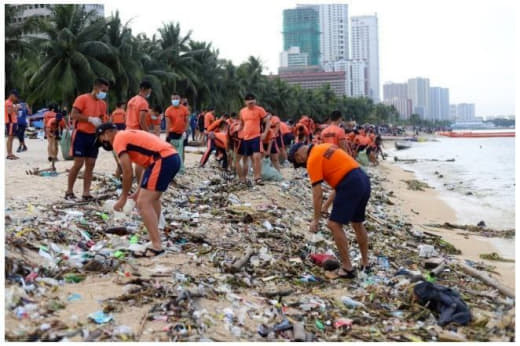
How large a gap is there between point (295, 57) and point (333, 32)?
34.2 m

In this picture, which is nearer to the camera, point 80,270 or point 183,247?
point 80,270

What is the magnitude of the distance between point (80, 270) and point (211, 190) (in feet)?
16.8

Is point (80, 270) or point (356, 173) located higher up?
point (356, 173)

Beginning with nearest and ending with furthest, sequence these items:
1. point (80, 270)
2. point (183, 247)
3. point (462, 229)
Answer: point (80, 270) < point (183, 247) < point (462, 229)

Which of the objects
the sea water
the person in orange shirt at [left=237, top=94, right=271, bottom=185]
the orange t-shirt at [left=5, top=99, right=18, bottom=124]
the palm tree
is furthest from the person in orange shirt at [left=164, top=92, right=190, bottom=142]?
the palm tree

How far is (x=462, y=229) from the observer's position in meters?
11.4

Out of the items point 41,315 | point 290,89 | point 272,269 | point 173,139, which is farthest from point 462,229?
point 290,89

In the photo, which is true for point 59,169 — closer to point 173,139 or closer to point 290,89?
point 173,139

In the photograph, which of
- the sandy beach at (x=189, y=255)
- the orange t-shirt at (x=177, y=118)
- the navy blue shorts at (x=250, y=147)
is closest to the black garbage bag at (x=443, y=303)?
the sandy beach at (x=189, y=255)

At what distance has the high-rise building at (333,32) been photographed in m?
192

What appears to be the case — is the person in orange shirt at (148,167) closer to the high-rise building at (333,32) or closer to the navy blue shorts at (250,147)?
the navy blue shorts at (250,147)

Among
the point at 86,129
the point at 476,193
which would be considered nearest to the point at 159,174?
the point at 86,129

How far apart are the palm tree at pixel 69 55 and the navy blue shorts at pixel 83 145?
2294 centimetres

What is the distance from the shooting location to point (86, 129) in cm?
769
